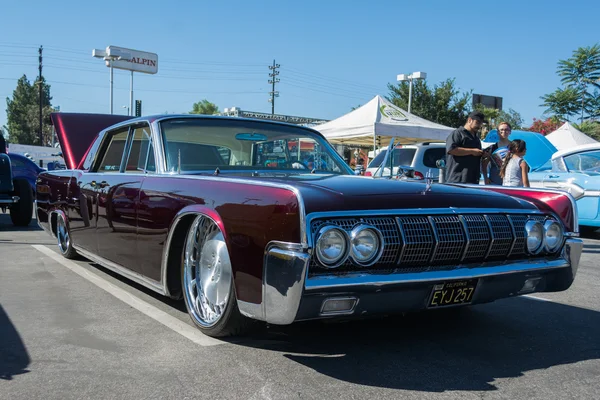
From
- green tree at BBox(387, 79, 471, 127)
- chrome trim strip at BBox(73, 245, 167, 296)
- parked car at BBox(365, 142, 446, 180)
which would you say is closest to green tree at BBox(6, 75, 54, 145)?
green tree at BBox(387, 79, 471, 127)

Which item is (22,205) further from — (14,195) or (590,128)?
(590,128)

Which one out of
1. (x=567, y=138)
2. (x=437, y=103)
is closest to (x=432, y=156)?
(x=567, y=138)

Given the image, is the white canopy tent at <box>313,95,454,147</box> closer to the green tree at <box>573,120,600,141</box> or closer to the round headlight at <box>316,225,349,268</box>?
the round headlight at <box>316,225,349,268</box>

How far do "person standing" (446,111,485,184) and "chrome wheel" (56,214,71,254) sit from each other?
4523 mm

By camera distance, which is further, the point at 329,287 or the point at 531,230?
the point at 531,230

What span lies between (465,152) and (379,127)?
897 centimetres

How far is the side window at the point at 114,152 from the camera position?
5.06 m

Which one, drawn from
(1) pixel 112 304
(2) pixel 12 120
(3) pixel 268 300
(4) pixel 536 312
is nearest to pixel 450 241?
(3) pixel 268 300

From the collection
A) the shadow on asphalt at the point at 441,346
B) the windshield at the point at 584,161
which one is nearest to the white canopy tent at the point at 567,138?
the windshield at the point at 584,161

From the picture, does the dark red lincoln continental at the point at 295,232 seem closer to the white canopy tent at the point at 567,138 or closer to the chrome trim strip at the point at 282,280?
the chrome trim strip at the point at 282,280

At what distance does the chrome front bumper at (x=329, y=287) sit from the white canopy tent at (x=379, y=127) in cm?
1293

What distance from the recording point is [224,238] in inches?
124

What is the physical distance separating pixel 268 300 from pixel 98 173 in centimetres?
301

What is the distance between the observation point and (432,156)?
12.4 m
